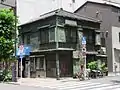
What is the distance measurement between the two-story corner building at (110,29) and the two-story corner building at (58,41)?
278 centimetres

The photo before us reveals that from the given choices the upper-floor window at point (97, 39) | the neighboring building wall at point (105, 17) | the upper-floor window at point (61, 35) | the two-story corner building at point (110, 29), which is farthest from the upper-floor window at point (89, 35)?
the neighboring building wall at point (105, 17)

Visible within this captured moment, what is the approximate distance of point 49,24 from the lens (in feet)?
103

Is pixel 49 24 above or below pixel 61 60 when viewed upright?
above

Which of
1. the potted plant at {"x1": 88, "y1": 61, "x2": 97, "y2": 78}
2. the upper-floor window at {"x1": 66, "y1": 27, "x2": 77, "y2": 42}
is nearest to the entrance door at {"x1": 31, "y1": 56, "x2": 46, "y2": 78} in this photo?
the upper-floor window at {"x1": 66, "y1": 27, "x2": 77, "y2": 42}

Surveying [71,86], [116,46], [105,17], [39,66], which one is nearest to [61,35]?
[39,66]

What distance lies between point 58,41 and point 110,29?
991cm

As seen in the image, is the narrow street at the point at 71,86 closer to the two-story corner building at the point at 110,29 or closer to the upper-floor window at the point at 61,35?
the upper-floor window at the point at 61,35

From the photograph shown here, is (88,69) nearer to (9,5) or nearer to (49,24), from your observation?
(49,24)

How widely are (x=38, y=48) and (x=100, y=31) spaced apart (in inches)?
336

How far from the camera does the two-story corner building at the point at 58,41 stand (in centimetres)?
3042

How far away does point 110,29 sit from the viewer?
122 ft

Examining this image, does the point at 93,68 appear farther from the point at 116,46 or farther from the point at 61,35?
the point at 116,46

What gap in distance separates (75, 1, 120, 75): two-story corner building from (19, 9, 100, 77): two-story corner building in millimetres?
2779

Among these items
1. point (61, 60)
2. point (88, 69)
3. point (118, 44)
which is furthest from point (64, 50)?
point (118, 44)
